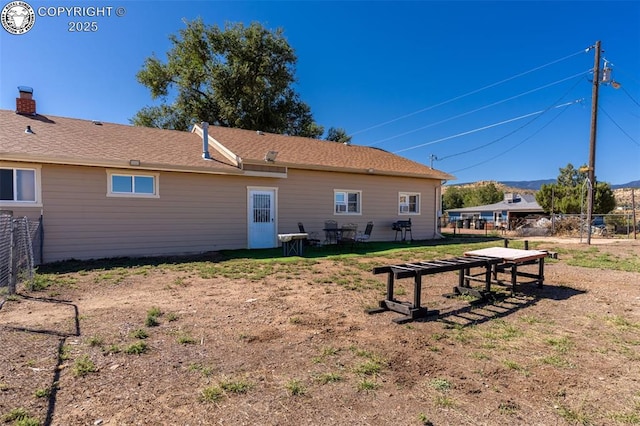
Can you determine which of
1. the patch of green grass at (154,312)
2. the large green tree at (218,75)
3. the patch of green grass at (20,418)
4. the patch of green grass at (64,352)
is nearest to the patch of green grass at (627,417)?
the patch of green grass at (20,418)

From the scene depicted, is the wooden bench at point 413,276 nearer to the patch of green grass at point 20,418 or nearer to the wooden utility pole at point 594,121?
the patch of green grass at point 20,418

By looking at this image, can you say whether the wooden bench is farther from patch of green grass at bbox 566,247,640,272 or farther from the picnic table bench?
patch of green grass at bbox 566,247,640,272

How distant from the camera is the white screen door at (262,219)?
11.8 m

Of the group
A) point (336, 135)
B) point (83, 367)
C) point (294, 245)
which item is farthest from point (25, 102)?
point (336, 135)

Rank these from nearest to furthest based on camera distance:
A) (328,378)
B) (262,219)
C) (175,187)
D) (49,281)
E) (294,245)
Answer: (328,378) < (49,281) < (175,187) < (294,245) < (262,219)

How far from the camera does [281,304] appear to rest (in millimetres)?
5211

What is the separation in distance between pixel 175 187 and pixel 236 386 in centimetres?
872

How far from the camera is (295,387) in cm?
276

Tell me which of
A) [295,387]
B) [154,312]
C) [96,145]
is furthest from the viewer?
[96,145]

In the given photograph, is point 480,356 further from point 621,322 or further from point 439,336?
point 621,322

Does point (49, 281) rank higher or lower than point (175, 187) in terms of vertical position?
lower

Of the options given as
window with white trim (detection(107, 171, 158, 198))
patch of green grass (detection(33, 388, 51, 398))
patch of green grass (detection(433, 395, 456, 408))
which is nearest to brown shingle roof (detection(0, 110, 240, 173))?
window with white trim (detection(107, 171, 158, 198))

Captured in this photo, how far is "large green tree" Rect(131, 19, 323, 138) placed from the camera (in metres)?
23.7

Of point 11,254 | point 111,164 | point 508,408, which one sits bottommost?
point 508,408
